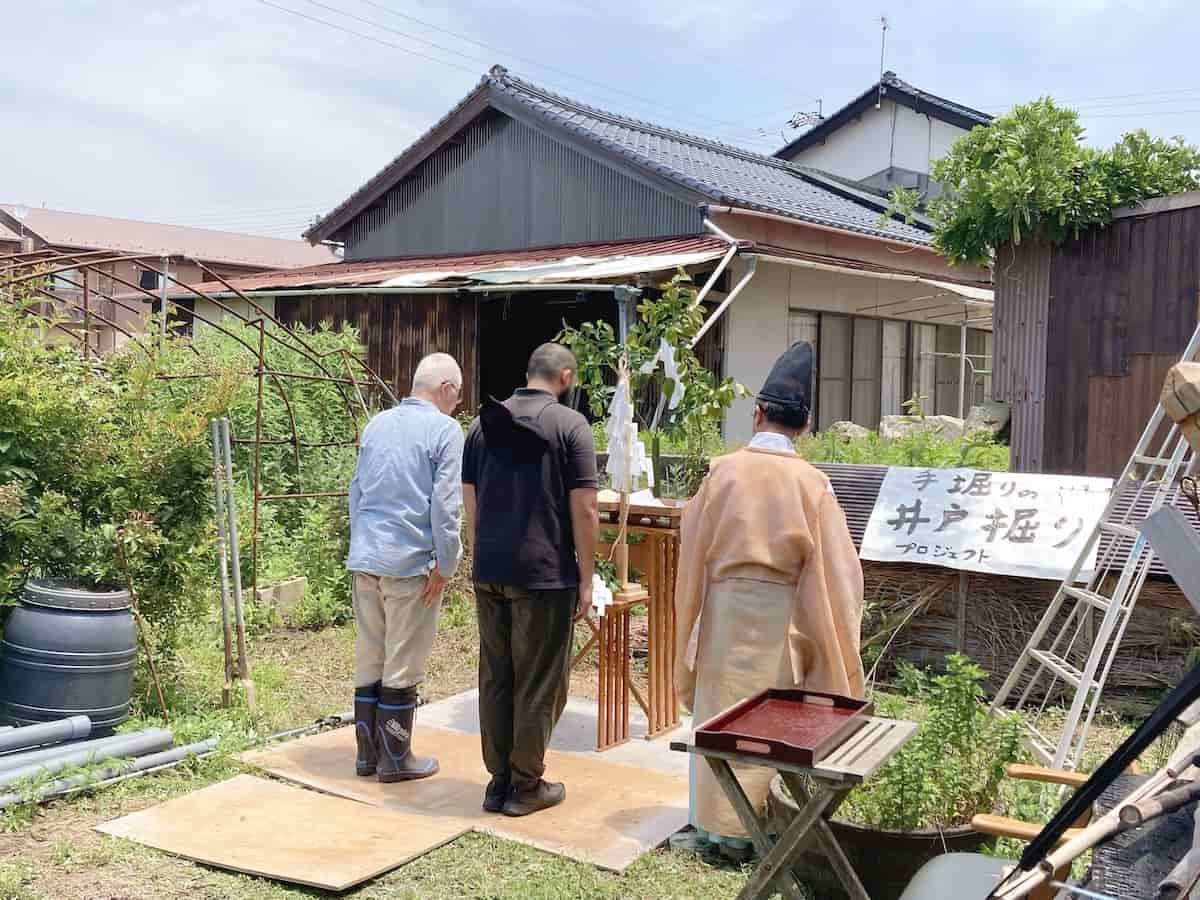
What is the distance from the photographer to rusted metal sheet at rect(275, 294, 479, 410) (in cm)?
1341

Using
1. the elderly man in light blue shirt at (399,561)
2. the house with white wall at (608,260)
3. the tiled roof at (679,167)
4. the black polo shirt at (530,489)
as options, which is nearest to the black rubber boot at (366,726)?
the elderly man in light blue shirt at (399,561)

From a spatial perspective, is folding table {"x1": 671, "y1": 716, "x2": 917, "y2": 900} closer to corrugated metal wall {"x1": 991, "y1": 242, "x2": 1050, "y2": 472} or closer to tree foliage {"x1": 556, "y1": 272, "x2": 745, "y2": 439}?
tree foliage {"x1": 556, "y1": 272, "x2": 745, "y2": 439}

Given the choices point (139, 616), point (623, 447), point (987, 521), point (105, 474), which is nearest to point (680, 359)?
point (623, 447)

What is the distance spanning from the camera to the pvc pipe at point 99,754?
4.74m

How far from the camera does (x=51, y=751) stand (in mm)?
4984

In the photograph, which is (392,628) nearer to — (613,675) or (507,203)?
(613,675)

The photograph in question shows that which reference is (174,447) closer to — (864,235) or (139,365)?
(139,365)

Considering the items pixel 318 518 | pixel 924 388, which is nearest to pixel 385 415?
pixel 318 518

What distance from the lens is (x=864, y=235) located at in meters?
14.7

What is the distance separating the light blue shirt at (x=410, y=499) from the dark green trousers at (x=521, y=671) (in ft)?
1.37

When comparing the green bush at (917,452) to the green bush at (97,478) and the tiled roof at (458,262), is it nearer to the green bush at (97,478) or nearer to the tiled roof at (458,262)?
the tiled roof at (458,262)

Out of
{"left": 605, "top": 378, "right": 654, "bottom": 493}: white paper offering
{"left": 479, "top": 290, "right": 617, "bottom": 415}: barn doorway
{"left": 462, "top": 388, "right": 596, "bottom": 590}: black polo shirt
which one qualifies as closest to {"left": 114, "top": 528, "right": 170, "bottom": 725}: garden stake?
{"left": 462, "top": 388, "right": 596, "bottom": 590}: black polo shirt

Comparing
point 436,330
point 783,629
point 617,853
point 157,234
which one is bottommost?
point 617,853

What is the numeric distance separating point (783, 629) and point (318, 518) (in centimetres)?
582
